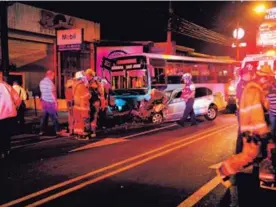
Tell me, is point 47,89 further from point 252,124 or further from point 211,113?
point 252,124

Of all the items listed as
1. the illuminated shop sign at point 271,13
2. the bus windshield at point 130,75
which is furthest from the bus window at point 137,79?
the illuminated shop sign at point 271,13

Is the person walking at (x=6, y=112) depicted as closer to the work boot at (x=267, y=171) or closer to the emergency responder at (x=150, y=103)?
the work boot at (x=267, y=171)

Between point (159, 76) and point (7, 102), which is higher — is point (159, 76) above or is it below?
above

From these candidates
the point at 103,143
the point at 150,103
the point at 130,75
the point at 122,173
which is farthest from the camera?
the point at 130,75

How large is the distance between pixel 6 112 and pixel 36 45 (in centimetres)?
1305

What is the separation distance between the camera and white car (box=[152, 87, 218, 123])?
605 inches

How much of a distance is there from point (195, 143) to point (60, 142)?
3672 millimetres

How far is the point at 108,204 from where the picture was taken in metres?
5.41

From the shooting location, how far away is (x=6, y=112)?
853cm

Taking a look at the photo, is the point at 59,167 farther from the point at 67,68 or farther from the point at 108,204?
the point at 67,68

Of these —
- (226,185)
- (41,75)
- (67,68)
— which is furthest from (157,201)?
(67,68)

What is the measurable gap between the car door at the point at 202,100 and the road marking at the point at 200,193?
9.51 m

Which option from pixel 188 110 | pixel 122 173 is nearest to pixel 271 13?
pixel 188 110

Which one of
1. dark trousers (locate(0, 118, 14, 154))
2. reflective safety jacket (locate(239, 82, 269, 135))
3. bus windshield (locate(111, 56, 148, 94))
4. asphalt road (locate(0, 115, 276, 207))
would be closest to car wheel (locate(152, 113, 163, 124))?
bus windshield (locate(111, 56, 148, 94))
